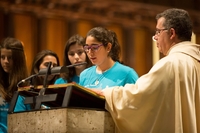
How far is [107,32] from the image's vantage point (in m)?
4.27

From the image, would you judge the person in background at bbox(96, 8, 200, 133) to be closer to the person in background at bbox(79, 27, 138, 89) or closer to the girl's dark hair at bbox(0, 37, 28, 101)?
the person in background at bbox(79, 27, 138, 89)

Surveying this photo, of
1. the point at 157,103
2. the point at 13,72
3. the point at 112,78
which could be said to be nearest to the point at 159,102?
the point at 157,103

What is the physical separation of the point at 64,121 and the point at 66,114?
0.05 m

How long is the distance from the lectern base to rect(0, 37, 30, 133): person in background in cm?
131

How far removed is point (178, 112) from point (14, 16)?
4365mm

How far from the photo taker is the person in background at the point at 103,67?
408 centimetres

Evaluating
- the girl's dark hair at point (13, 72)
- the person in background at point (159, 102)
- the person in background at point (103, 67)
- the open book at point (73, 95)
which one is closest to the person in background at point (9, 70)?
the girl's dark hair at point (13, 72)

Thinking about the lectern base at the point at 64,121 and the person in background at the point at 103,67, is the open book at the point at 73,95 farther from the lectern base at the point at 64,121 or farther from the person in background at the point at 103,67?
the person in background at the point at 103,67

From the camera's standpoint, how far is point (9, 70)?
15.8ft

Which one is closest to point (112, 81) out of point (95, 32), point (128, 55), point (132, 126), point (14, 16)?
point (95, 32)

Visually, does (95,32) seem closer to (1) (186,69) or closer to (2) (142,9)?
(1) (186,69)

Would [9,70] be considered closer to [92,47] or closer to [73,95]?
[92,47]

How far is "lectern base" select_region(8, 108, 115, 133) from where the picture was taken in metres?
3.02

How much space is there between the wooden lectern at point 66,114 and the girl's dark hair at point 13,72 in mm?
1291
